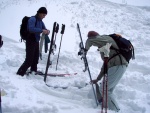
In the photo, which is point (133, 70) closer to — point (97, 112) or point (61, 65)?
point (61, 65)

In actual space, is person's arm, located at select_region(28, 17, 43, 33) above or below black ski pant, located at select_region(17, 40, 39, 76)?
above

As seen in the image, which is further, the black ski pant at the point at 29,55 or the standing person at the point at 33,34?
the black ski pant at the point at 29,55

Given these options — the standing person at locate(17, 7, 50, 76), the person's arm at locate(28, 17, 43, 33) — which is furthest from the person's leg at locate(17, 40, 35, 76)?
the person's arm at locate(28, 17, 43, 33)

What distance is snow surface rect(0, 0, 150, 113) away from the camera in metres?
4.94

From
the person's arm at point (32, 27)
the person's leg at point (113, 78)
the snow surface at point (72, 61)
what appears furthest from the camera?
the person's arm at point (32, 27)

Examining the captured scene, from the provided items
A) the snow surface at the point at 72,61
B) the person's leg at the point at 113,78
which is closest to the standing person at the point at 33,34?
the snow surface at the point at 72,61

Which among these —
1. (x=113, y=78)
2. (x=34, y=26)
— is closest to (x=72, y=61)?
(x=34, y=26)

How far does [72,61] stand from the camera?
8.90m

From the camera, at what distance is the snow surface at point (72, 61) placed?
4.94m

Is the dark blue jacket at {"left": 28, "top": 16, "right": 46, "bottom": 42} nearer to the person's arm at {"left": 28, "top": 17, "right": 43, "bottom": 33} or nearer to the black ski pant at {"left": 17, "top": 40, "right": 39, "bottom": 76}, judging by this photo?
the person's arm at {"left": 28, "top": 17, "right": 43, "bottom": 33}

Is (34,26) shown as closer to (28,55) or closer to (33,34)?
(33,34)

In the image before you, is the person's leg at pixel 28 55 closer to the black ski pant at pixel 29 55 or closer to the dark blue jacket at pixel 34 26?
the black ski pant at pixel 29 55

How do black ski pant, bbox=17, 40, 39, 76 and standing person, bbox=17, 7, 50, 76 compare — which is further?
black ski pant, bbox=17, 40, 39, 76

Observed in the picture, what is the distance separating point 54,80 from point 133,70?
344 centimetres
